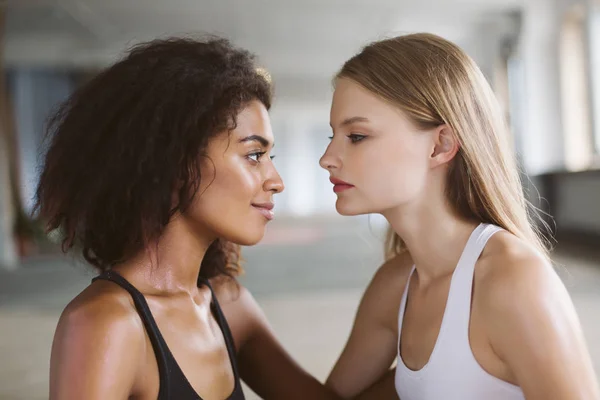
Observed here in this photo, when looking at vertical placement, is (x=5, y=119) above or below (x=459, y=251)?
above

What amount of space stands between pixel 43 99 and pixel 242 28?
13.6 ft

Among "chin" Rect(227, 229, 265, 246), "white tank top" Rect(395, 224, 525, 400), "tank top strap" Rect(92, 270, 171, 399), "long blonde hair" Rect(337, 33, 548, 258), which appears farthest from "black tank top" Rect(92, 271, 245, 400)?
"long blonde hair" Rect(337, 33, 548, 258)

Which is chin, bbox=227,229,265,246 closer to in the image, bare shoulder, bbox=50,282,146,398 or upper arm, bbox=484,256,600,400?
bare shoulder, bbox=50,282,146,398

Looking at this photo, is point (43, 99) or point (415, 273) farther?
point (43, 99)

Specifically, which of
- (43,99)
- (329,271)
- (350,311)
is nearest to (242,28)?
(43,99)

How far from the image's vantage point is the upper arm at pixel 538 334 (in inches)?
42.1

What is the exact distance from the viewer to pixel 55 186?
48.8 inches

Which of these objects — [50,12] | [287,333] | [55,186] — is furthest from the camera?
[50,12]

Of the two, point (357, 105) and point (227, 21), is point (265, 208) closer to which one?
point (357, 105)

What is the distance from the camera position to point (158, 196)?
1199mm

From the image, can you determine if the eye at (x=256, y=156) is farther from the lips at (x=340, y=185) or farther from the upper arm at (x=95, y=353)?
the upper arm at (x=95, y=353)

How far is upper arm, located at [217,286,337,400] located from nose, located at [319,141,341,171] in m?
0.47

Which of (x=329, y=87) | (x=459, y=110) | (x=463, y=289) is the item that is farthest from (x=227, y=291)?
(x=329, y=87)

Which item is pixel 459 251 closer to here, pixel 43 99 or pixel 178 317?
pixel 178 317
